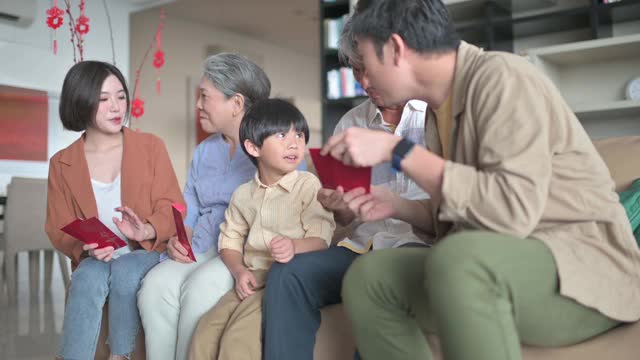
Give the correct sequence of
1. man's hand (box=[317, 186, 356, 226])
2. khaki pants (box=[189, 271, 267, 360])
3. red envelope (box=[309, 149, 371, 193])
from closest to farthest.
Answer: red envelope (box=[309, 149, 371, 193]) < man's hand (box=[317, 186, 356, 226]) < khaki pants (box=[189, 271, 267, 360])

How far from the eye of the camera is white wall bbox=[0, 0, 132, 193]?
620 centimetres

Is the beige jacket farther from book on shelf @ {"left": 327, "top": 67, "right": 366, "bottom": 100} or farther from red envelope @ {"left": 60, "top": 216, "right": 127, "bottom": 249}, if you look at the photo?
book on shelf @ {"left": 327, "top": 67, "right": 366, "bottom": 100}

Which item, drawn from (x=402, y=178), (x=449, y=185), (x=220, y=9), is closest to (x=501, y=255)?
(x=449, y=185)

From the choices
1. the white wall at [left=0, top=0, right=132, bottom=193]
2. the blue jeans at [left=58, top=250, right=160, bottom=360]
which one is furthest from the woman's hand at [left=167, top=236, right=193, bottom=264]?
the white wall at [left=0, top=0, right=132, bottom=193]

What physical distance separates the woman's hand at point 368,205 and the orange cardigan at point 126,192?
877mm

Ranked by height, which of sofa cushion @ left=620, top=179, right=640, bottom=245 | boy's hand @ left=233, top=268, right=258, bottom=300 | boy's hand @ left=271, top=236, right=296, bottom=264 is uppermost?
sofa cushion @ left=620, top=179, right=640, bottom=245

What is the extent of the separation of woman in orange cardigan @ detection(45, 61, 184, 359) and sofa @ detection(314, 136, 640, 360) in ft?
2.20

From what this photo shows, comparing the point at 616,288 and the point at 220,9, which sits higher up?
the point at 220,9

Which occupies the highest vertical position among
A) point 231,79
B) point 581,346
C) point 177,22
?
point 177,22

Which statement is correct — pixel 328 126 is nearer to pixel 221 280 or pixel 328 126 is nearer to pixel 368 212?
pixel 221 280

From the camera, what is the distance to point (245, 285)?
1.64m

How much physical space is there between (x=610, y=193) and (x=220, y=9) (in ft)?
22.0

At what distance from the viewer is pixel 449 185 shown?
1104 millimetres

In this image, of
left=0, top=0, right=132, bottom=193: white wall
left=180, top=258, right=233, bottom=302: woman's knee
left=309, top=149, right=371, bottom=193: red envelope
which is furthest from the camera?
left=0, top=0, right=132, bottom=193: white wall
